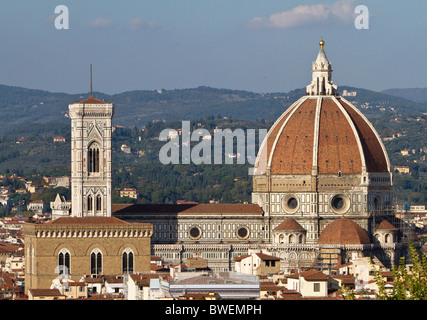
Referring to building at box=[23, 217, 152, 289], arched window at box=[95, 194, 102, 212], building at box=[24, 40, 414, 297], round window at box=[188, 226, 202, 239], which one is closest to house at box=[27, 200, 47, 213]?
building at box=[24, 40, 414, 297]

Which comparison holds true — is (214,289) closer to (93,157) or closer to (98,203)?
(98,203)

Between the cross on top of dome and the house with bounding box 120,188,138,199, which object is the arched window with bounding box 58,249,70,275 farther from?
the house with bounding box 120,188,138,199

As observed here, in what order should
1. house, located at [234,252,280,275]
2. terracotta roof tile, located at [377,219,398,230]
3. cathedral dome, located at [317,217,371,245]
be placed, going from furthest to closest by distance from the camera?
terracotta roof tile, located at [377,219,398,230], cathedral dome, located at [317,217,371,245], house, located at [234,252,280,275]

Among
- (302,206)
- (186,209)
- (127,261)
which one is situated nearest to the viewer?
(127,261)


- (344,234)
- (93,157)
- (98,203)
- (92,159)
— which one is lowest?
(344,234)

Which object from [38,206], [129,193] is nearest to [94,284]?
[38,206]

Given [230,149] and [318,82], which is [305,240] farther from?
[230,149]

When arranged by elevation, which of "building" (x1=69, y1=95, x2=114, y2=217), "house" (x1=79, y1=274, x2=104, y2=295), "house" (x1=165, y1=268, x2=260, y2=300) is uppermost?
"building" (x1=69, y1=95, x2=114, y2=217)
